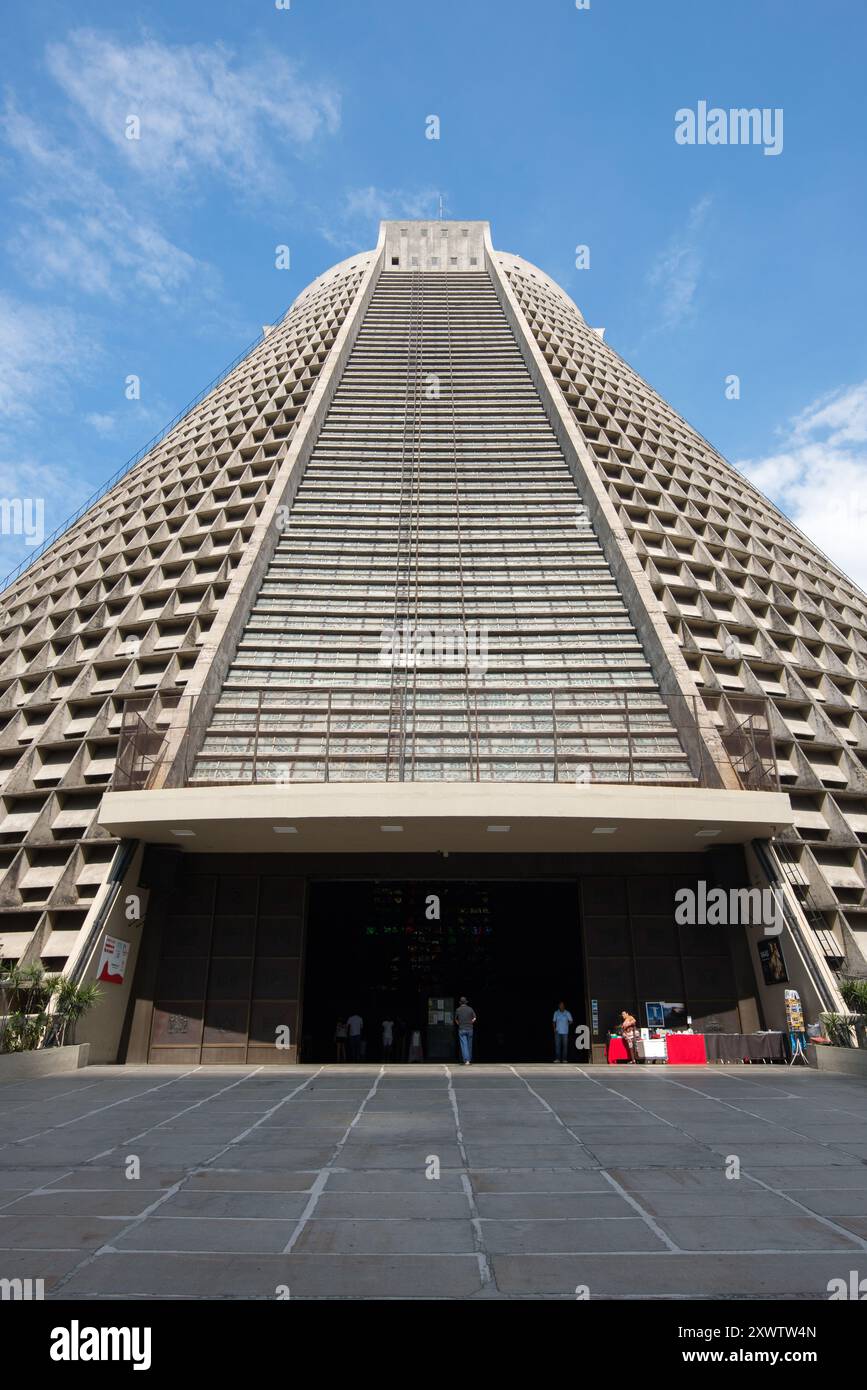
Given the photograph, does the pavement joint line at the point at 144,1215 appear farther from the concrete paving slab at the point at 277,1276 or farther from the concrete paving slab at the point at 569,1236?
the concrete paving slab at the point at 569,1236

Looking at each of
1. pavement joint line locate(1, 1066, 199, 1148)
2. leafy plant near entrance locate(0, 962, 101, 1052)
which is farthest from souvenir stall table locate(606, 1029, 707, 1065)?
leafy plant near entrance locate(0, 962, 101, 1052)

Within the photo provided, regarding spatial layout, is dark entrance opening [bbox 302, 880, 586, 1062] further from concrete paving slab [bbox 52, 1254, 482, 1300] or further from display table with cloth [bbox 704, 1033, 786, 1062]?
concrete paving slab [bbox 52, 1254, 482, 1300]

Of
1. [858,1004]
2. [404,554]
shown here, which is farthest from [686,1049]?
[404,554]

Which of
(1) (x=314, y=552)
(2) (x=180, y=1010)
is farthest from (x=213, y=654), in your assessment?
(2) (x=180, y=1010)

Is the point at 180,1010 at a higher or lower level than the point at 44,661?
lower

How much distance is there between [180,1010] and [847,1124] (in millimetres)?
11192

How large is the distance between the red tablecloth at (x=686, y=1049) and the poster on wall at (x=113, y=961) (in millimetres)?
9355

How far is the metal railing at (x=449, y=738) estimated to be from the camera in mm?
14930

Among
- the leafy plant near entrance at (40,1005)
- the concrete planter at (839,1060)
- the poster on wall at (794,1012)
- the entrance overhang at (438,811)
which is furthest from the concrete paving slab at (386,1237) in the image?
the poster on wall at (794,1012)

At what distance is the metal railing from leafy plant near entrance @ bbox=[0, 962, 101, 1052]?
10.6ft
